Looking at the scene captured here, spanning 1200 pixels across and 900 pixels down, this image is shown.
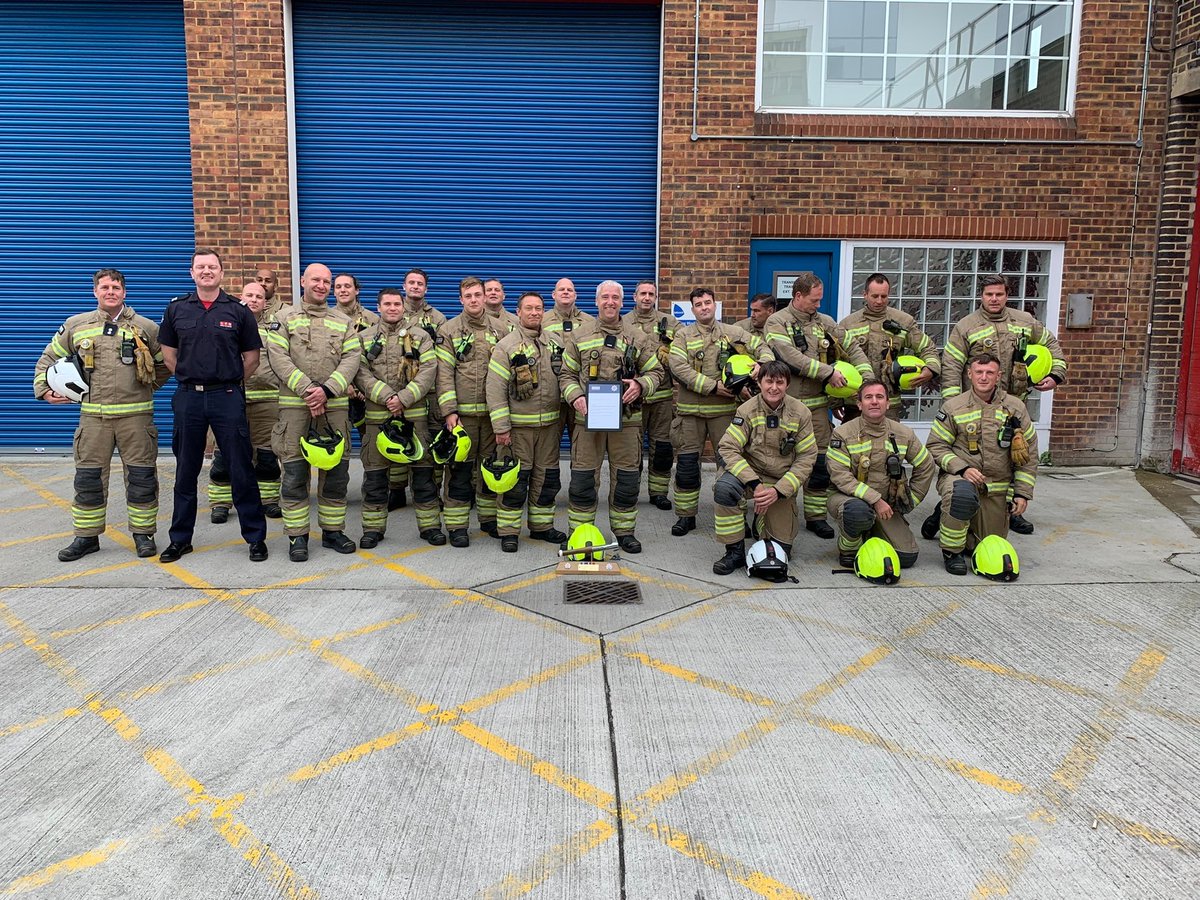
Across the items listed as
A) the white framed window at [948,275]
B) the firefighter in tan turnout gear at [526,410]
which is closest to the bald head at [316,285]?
the firefighter in tan turnout gear at [526,410]

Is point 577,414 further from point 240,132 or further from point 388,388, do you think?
point 240,132

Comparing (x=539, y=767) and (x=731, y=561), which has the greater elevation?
(x=731, y=561)

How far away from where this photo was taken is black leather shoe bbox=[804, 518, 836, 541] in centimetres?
730

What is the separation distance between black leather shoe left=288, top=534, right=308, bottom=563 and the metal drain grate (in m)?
2.04

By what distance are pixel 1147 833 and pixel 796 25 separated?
9044mm

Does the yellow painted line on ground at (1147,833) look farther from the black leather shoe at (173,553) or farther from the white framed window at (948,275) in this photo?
the white framed window at (948,275)

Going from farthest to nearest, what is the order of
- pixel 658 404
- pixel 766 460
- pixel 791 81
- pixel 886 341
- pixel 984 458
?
pixel 791 81
pixel 658 404
pixel 886 341
pixel 984 458
pixel 766 460

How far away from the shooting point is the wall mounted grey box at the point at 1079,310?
32.3 feet

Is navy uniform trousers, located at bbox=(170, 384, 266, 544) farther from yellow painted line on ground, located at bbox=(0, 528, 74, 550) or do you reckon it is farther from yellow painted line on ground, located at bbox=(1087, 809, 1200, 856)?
yellow painted line on ground, located at bbox=(1087, 809, 1200, 856)

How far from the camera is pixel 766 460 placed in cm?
632

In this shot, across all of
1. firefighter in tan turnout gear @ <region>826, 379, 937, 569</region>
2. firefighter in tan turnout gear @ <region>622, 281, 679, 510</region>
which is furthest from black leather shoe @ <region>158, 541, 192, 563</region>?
firefighter in tan turnout gear @ <region>826, 379, 937, 569</region>

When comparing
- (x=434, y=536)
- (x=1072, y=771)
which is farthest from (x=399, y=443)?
(x=1072, y=771)

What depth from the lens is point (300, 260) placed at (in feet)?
33.7

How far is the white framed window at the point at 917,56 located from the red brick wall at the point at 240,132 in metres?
5.52
